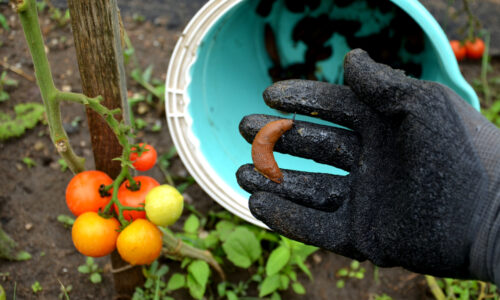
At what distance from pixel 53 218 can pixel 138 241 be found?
111 centimetres

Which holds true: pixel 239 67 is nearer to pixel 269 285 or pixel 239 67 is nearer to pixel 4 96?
pixel 269 285

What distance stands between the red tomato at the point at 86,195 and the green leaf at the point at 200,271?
0.65 m

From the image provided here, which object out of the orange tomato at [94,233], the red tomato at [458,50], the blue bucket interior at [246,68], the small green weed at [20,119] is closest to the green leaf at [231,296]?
the blue bucket interior at [246,68]

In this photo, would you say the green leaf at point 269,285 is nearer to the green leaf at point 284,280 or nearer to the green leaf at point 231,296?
the green leaf at point 284,280

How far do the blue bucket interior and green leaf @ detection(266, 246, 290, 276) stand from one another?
318 mm

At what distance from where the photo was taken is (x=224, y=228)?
7.60 ft

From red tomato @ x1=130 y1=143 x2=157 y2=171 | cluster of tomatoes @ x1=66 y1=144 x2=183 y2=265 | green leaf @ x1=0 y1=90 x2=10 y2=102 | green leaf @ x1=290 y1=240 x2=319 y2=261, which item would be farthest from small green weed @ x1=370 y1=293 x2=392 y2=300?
green leaf @ x1=0 y1=90 x2=10 y2=102

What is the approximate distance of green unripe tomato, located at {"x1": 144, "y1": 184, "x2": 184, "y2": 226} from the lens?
1.39m

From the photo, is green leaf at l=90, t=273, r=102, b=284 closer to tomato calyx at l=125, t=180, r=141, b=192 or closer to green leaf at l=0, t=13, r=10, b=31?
tomato calyx at l=125, t=180, r=141, b=192

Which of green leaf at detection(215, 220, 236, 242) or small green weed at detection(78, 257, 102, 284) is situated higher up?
green leaf at detection(215, 220, 236, 242)

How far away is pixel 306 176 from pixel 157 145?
1.45 metres

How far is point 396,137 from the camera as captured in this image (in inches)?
53.8

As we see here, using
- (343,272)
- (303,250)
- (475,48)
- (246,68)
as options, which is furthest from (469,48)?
(303,250)

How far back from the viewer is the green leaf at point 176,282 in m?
2.04
